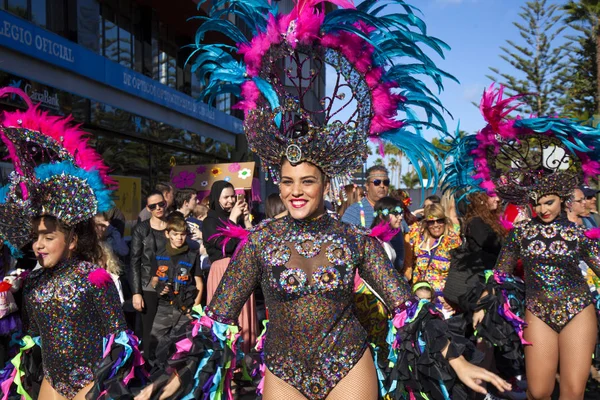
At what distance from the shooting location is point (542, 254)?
182 inches

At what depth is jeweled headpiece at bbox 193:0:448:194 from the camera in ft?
10.3

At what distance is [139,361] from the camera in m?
3.08

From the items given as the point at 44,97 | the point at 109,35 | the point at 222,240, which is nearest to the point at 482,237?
the point at 222,240

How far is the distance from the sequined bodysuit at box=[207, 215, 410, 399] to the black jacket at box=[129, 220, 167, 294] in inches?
126

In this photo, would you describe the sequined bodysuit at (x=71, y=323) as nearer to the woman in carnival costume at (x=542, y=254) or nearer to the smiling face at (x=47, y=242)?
the smiling face at (x=47, y=242)

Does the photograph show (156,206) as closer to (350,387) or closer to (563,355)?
(350,387)

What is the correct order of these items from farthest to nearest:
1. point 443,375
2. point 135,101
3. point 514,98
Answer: point 135,101 → point 514,98 → point 443,375

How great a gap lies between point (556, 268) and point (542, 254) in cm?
15

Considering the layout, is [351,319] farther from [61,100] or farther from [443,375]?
[61,100]

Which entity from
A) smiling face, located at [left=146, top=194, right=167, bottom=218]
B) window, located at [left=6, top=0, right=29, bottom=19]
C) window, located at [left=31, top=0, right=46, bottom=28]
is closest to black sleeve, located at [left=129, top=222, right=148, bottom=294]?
smiling face, located at [left=146, top=194, right=167, bottom=218]

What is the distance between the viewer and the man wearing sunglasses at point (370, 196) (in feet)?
19.4

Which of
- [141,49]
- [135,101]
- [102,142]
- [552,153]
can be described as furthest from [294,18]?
[141,49]

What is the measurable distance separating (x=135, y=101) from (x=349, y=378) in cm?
1242

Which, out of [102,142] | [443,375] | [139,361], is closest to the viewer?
[443,375]
